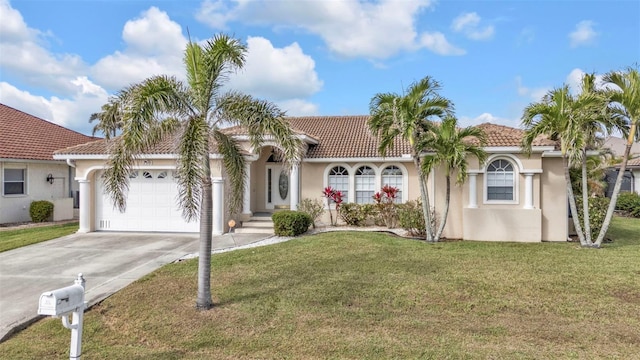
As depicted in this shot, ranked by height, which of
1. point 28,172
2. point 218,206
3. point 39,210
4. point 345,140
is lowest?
point 39,210

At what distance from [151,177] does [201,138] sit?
10960mm

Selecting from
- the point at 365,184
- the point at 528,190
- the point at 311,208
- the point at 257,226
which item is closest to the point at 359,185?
the point at 365,184

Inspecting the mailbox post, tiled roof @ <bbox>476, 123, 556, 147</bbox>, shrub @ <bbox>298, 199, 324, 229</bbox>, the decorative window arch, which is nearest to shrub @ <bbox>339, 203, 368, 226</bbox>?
shrub @ <bbox>298, 199, 324, 229</bbox>

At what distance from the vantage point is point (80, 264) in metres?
11.2

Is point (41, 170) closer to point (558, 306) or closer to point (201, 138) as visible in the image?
point (201, 138)

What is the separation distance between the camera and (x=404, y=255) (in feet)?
37.1

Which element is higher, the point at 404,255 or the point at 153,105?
the point at 153,105

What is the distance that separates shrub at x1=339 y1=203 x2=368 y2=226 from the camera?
1659cm

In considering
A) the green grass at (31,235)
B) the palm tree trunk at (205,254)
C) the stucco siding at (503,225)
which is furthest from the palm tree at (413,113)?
the green grass at (31,235)

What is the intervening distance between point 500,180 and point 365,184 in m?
5.53

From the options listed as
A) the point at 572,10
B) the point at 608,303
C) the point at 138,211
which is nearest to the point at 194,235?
→ the point at 138,211

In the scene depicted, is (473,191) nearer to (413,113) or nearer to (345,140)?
(413,113)

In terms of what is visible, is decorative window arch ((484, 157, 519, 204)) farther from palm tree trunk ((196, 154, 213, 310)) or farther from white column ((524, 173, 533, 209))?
palm tree trunk ((196, 154, 213, 310))

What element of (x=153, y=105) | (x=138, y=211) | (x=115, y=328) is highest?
(x=153, y=105)
